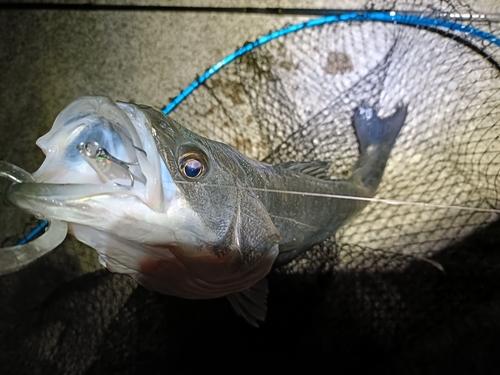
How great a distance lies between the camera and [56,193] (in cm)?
67

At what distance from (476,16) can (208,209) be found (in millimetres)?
1568

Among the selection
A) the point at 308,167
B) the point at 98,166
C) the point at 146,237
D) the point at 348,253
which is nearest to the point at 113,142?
the point at 98,166

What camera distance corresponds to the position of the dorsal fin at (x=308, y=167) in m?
1.35

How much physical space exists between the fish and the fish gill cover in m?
0.50

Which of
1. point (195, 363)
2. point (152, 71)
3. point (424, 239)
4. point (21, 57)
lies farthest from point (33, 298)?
point (424, 239)

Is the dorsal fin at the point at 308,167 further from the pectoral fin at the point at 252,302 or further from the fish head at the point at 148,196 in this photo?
the pectoral fin at the point at 252,302

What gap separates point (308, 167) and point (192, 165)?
624 millimetres

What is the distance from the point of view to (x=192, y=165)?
0.87 meters

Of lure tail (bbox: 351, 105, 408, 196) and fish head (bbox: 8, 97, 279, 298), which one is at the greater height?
fish head (bbox: 8, 97, 279, 298)

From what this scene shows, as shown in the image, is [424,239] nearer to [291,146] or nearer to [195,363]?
[291,146]

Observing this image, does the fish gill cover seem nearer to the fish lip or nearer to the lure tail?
the lure tail

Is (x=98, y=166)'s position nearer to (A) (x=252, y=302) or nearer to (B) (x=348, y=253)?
(A) (x=252, y=302)

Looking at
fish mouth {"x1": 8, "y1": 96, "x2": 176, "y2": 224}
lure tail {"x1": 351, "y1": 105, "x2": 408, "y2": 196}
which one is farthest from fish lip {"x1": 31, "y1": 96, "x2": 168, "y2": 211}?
lure tail {"x1": 351, "y1": 105, "x2": 408, "y2": 196}

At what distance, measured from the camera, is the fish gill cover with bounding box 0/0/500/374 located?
59.7 inches
